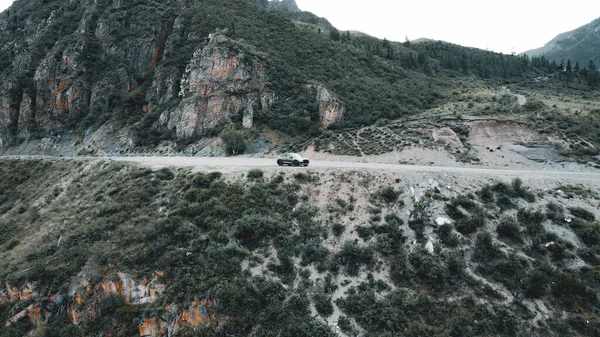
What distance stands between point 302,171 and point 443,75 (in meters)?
74.1

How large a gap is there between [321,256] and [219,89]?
4062 centimetres

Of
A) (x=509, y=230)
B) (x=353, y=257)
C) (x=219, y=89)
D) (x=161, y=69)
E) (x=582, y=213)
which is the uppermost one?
(x=161, y=69)

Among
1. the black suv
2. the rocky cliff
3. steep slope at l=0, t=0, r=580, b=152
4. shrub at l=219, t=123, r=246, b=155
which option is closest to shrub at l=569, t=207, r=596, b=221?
the black suv

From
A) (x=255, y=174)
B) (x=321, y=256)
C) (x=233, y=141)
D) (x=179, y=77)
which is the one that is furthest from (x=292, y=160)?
(x=179, y=77)

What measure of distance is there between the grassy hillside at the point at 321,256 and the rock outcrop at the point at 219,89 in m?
26.0

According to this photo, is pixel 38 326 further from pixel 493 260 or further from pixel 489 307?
pixel 493 260

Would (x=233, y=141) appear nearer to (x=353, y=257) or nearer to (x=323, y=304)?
(x=353, y=257)

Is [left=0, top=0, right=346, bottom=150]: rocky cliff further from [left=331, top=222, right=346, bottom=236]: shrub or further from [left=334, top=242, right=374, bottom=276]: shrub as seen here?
[left=334, top=242, right=374, bottom=276]: shrub

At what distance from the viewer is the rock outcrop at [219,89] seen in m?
49.9

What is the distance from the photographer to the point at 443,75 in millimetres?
83562

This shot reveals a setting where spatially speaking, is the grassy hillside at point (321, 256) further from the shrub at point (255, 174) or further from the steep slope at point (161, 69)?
the steep slope at point (161, 69)

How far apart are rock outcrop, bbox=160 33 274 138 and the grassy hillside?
25989 mm

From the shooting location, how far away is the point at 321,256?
61.3ft

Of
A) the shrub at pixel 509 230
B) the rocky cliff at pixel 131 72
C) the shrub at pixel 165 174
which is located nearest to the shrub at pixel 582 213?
the shrub at pixel 509 230
